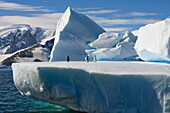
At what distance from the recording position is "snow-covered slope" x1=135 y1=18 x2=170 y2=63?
12645mm

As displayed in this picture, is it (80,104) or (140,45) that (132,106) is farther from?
(140,45)

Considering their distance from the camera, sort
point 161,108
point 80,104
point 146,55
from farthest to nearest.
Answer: point 146,55 < point 80,104 < point 161,108

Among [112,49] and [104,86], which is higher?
[112,49]

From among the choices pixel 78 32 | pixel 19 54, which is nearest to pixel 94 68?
pixel 78 32

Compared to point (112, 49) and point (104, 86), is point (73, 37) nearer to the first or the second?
point (112, 49)

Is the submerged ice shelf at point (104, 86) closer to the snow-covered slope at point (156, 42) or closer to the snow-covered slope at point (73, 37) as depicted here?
the snow-covered slope at point (156, 42)

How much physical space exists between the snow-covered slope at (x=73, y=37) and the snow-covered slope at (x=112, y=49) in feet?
8.36

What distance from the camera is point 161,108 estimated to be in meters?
9.23

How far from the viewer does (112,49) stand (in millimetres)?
22266

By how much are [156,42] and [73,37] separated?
14178mm

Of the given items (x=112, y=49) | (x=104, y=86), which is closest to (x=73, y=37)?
(x=112, y=49)

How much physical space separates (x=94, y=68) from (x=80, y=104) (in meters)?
2.04

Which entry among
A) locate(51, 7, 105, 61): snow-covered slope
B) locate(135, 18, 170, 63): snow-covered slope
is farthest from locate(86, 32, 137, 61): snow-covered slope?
Result: locate(135, 18, 170, 63): snow-covered slope

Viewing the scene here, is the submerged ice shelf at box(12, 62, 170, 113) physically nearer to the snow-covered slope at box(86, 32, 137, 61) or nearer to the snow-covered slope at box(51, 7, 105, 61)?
the snow-covered slope at box(86, 32, 137, 61)
